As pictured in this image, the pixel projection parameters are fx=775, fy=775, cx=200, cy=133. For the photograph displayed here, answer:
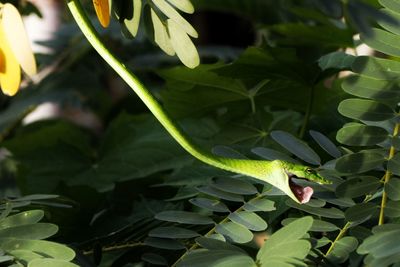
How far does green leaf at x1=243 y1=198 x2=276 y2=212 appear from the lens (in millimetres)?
635

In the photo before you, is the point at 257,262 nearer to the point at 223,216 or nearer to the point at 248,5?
the point at 223,216

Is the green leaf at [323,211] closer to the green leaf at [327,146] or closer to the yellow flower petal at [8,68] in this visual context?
the green leaf at [327,146]

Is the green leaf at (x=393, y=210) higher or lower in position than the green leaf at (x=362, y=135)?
lower

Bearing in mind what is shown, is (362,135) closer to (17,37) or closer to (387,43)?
(387,43)

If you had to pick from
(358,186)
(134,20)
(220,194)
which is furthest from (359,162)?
(134,20)

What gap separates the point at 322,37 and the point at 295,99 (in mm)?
116

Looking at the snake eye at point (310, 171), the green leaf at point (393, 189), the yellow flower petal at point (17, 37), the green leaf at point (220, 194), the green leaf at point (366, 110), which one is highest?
the yellow flower petal at point (17, 37)

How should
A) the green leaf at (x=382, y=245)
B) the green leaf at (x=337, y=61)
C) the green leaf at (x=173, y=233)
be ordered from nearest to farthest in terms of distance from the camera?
the green leaf at (x=382, y=245), the green leaf at (x=173, y=233), the green leaf at (x=337, y=61)

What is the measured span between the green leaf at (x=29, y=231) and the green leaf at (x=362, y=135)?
242mm

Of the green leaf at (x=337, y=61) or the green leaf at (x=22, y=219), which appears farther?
the green leaf at (x=337, y=61)

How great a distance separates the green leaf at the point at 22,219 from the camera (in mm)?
608

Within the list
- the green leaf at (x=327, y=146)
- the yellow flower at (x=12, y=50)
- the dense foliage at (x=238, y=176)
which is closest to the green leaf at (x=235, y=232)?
the dense foliage at (x=238, y=176)

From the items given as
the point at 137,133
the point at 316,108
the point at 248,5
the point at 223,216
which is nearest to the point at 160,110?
the point at 223,216

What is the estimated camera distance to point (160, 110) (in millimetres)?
626
